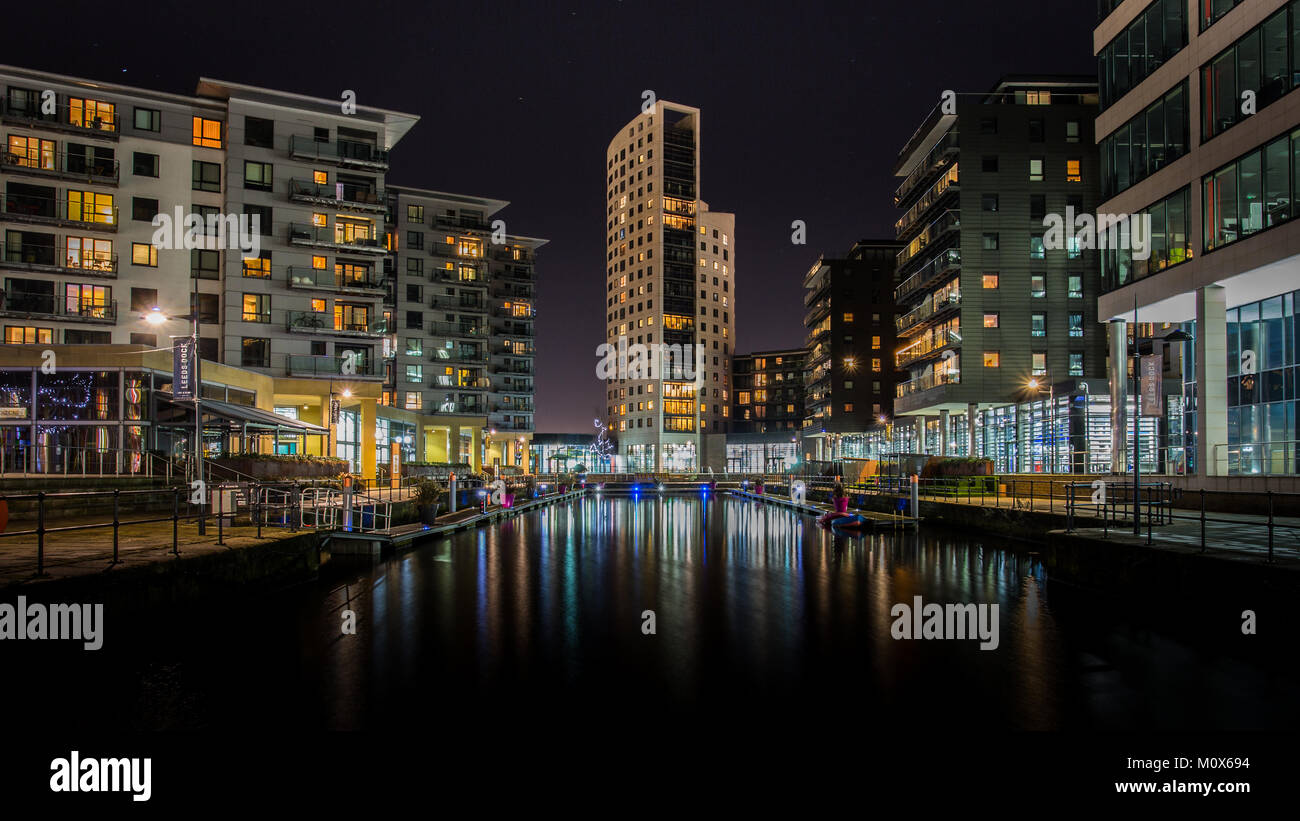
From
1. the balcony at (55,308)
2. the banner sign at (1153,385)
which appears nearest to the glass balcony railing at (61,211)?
the balcony at (55,308)

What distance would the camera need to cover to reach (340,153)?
50188 millimetres

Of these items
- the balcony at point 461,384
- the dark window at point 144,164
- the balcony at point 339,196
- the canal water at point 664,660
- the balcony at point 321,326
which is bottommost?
the canal water at point 664,660

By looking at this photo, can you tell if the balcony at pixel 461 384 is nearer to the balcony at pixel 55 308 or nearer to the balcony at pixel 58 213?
the balcony at pixel 55 308

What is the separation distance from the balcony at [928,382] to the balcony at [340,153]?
43.6 meters

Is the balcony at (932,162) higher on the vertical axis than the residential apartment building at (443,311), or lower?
higher

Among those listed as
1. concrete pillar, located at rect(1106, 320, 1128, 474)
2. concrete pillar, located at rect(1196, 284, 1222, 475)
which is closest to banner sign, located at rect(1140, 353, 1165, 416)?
concrete pillar, located at rect(1196, 284, 1222, 475)

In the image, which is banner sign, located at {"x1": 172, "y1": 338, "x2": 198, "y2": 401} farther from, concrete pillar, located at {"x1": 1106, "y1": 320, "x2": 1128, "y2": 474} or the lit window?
concrete pillar, located at {"x1": 1106, "y1": 320, "x2": 1128, "y2": 474}

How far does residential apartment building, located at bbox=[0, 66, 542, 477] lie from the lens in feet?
144

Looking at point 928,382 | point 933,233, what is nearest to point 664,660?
point 928,382

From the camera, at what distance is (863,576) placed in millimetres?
18469

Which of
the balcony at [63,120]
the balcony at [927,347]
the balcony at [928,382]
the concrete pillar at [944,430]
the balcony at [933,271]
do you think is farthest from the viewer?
the concrete pillar at [944,430]

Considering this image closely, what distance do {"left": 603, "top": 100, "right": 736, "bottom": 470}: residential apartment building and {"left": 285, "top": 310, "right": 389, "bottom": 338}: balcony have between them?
243 feet

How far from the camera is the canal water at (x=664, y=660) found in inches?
320
